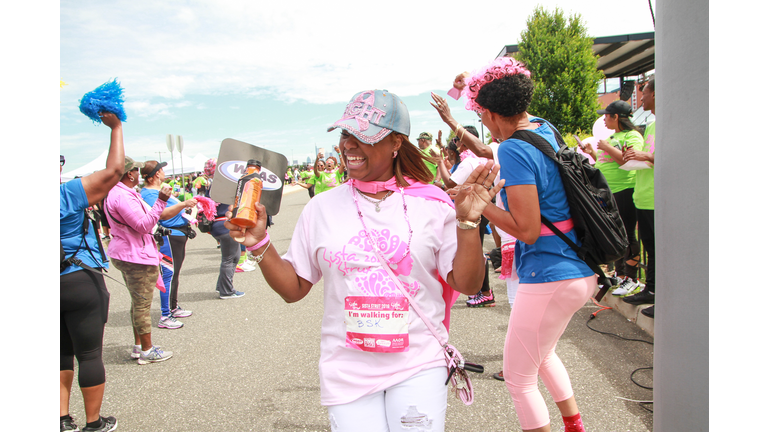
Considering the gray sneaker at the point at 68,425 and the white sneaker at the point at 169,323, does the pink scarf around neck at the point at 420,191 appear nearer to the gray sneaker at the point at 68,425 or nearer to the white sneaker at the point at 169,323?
the gray sneaker at the point at 68,425

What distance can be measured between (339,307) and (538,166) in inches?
45.3

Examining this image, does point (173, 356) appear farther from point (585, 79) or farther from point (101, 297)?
point (585, 79)

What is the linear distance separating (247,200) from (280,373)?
287 cm

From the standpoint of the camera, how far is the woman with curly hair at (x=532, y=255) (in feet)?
6.79

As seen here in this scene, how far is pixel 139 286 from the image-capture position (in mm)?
4230

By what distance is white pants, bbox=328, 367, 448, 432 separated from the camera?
5.40 feet

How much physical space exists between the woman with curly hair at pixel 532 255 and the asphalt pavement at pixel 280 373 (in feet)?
2.75

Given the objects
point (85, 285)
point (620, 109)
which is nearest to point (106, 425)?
point (85, 285)

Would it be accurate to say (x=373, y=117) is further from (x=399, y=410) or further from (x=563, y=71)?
(x=563, y=71)

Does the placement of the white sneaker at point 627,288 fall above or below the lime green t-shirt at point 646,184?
below

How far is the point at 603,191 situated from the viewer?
87.7 inches

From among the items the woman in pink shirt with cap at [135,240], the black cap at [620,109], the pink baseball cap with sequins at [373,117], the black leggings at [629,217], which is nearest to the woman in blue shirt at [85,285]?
the woman in pink shirt with cap at [135,240]

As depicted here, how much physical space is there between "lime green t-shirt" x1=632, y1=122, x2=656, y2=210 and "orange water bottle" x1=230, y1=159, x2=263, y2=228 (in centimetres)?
429

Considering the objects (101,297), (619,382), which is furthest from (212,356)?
(619,382)
